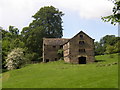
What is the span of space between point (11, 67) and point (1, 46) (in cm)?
1198

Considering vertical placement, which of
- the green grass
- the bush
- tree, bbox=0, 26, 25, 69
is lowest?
the green grass

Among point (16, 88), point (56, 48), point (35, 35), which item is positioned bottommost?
point (16, 88)

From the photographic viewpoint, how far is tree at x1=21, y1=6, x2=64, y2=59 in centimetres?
8059

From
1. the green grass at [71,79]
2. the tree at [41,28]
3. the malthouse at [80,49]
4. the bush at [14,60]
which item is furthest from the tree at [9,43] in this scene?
the green grass at [71,79]

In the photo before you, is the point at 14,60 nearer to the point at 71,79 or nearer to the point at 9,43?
the point at 9,43

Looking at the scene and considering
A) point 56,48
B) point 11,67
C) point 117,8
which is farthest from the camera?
point 56,48

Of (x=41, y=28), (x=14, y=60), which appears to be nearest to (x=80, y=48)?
(x=14, y=60)

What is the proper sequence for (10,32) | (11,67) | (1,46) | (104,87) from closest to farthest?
(104,87)
(11,67)
(1,46)
(10,32)

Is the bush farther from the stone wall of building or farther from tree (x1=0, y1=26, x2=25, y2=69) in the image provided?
the stone wall of building

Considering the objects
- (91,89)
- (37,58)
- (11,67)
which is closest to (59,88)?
(91,89)

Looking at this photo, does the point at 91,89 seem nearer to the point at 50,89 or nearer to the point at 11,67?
the point at 50,89

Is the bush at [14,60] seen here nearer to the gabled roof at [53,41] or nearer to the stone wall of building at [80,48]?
the stone wall of building at [80,48]

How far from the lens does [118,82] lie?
65.1ft

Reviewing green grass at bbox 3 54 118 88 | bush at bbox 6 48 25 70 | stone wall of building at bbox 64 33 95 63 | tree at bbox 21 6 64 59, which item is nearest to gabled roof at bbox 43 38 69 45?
tree at bbox 21 6 64 59
